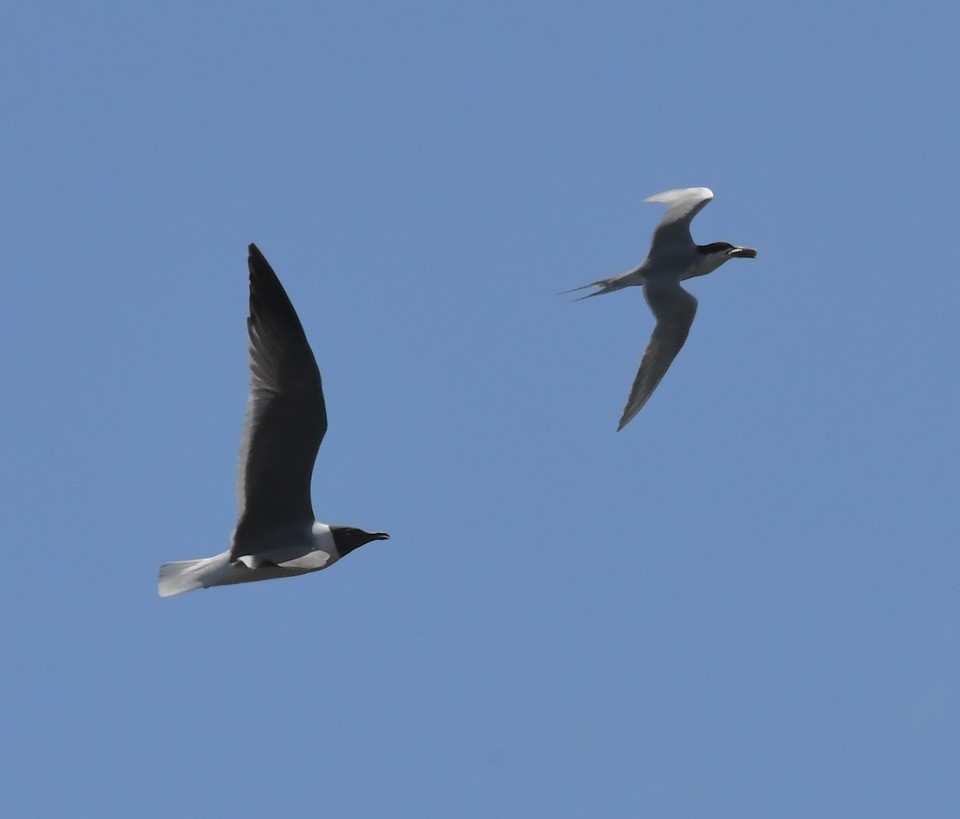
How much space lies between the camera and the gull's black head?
14.6 meters

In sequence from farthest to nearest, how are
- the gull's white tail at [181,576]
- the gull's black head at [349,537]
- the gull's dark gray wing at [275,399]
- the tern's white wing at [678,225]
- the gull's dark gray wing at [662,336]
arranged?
the tern's white wing at [678,225], the gull's dark gray wing at [662,336], the gull's black head at [349,537], the gull's white tail at [181,576], the gull's dark gray wing at [275,399]

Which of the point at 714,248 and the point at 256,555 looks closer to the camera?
the point at 256,555

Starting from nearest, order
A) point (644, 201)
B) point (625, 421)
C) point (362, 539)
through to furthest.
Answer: point (362, 539) → point (625, 421) → point (644, 201)

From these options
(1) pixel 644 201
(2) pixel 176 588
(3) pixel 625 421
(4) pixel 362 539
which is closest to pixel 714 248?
(1) pixel 644 201

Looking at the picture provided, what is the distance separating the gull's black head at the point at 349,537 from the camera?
1462 cm

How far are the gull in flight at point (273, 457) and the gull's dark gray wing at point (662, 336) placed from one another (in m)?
4.66

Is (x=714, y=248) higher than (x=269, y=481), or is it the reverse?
(x=714, y=248)

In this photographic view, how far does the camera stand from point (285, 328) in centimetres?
1373

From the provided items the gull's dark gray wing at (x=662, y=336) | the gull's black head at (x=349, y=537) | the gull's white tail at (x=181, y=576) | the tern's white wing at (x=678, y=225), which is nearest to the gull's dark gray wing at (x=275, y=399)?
the gull's white tail at (x=181, y=576)

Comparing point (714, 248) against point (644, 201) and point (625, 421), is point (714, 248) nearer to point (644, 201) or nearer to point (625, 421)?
point (644, 201)

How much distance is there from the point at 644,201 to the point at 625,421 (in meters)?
3.78

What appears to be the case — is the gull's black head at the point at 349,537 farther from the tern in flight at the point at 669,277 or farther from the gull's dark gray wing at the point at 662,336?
the gull's dark gray wing at the point at 662,336

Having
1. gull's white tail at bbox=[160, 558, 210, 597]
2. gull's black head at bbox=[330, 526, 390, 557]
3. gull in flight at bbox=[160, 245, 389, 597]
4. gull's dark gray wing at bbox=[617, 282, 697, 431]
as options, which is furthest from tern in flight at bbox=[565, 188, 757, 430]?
gull's white tail at bbox=[160, 558, 210, 597]

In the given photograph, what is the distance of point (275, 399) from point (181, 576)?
62.8 inches
